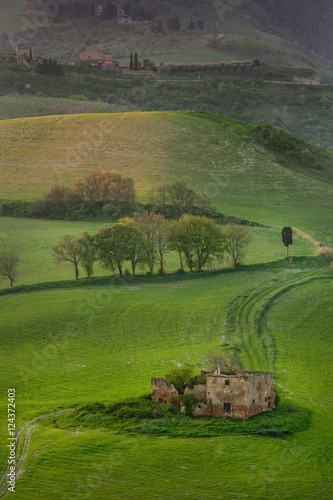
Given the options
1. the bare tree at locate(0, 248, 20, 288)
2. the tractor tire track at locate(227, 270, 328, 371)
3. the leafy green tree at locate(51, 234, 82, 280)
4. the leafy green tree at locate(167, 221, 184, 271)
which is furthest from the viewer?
the leafy green tree at locate(167, 221, 184, 271)

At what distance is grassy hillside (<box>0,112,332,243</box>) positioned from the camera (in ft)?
363

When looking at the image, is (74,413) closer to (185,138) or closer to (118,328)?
(118,328)

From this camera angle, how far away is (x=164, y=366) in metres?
51.6

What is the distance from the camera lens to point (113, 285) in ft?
241

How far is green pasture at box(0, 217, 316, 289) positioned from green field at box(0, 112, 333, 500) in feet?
1.01

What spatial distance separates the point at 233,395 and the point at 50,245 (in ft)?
171

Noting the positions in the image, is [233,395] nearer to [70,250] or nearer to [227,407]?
[227,407]

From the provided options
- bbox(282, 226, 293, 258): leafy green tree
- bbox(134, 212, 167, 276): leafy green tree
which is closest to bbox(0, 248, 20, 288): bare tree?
bbox(134, 212, 167, 276): leafy green tree

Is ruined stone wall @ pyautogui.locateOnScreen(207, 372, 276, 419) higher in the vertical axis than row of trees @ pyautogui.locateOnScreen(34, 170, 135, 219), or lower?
lower

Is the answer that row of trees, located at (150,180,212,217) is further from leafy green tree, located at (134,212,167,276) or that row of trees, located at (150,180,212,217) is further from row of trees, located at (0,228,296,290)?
leafy green tree, located at (134,212,167,276)

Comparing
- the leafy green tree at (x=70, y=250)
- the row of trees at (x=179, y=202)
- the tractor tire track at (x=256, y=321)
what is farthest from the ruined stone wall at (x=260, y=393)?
the row of trees at (x=179, y=202)

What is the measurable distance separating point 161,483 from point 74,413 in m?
10.2

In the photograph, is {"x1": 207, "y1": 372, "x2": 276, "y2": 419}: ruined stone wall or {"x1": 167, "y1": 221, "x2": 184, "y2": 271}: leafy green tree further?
{"x1": 167, "y1": 221, "x2": 184, "y2": 271}: leafy green tree

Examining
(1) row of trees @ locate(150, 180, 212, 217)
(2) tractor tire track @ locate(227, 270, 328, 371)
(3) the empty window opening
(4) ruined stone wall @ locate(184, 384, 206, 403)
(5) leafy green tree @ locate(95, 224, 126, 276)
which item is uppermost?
(1) row of trees @ locate(150, 180, 212, 217)
